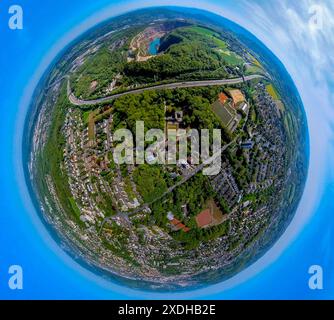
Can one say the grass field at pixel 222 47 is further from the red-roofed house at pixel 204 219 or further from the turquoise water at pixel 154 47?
the red-roofed house at pixel 204 219

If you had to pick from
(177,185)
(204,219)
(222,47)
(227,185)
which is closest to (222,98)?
(222,47)

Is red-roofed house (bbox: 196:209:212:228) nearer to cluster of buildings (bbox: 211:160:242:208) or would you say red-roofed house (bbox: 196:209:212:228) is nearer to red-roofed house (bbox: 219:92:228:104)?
cluster of buildings (bbox: 211:160:242:208)

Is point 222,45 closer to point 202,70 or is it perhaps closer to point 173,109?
point 202,70

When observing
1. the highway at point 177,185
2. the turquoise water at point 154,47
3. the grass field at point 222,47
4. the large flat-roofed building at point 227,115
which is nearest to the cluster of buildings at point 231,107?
the large flat-roofed building at point 227,115

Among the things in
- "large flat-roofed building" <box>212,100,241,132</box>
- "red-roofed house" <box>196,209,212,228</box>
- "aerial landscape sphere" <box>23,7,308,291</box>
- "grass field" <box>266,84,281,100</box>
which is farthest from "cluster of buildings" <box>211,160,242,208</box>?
"grass field" <box>266,84,281,100</box>

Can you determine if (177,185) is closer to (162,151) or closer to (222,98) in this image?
(162,151)

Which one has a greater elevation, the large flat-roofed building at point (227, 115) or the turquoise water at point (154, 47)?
the turquoise water at point (154, 47)
